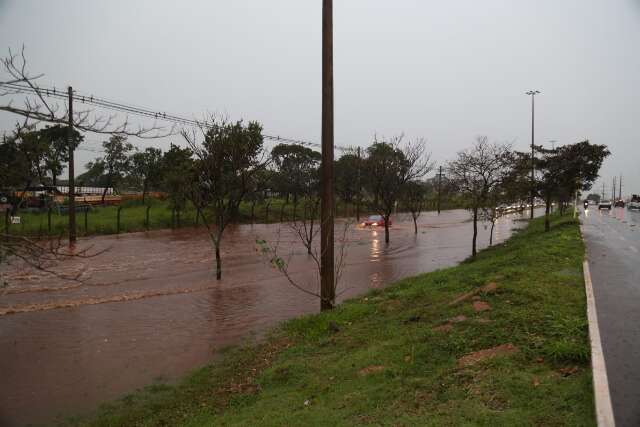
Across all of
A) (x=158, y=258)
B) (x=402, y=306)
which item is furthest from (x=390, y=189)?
(x=402, y=306)

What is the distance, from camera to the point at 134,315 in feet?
34.6

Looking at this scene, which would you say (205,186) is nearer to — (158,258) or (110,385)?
(158,258)

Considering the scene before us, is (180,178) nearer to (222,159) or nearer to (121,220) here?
(222,159)

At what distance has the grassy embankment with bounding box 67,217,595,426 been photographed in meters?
4.12

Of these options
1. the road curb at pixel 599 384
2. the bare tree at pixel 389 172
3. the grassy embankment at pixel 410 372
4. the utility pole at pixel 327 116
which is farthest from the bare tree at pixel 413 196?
the road curb at pixel 599 384

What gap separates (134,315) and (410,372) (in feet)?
24.6

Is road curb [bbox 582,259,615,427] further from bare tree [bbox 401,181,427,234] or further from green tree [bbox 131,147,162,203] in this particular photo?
green tree [bbox 131,147,162,203]

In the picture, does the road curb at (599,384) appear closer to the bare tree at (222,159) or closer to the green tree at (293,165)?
the bare tree at (222,159)

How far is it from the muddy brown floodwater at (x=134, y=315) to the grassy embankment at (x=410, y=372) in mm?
883

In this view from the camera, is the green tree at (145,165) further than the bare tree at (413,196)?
Yes

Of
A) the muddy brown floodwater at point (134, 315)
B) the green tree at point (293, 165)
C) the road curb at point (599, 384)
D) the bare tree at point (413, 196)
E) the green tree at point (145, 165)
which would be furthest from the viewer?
the green tree at point (293, 165)

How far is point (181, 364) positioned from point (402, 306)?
4.10m

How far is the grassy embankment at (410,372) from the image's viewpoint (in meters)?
4.12

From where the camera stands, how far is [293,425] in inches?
171
